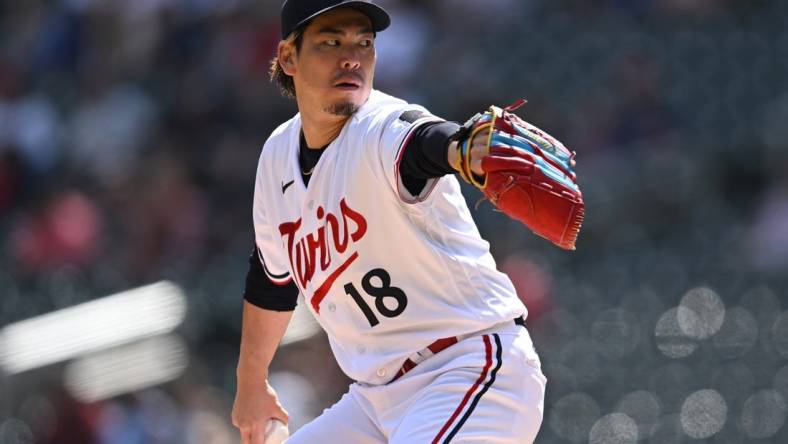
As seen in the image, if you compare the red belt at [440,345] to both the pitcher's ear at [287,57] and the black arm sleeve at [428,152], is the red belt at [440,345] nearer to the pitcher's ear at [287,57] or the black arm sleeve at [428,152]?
the black arm sleeve at [428,152]

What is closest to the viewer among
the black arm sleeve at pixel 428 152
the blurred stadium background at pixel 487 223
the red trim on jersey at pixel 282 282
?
the black arm sleeve at pixel 428 152

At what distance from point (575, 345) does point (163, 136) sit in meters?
3.46

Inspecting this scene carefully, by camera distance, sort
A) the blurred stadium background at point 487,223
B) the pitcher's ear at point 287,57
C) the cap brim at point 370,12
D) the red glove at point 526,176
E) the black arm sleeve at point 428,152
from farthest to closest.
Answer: the blurred stadium background at point 487,223 → the pitcher's ear at point 287,57 → the cap brim at point 370,12 → the black arm sleeve at point 428,152 → the red glove at point 526,176

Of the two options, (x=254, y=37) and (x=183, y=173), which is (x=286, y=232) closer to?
(x=183, y=173)

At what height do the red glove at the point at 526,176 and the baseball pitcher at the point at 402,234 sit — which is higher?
the red glove at the point at 526,176

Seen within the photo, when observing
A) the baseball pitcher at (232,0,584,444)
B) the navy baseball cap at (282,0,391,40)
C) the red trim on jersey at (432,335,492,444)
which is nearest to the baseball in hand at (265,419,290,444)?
the baseball pitcher at (232,0,584,444)

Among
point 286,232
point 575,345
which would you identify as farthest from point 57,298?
point 286,232

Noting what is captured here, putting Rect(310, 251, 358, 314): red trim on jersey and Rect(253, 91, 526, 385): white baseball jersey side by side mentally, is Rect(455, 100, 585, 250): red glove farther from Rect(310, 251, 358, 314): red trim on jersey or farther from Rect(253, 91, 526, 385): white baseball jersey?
Rect(310, 251, 358, 314): red trim on jersey

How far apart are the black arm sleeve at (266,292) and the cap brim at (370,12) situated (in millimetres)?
768

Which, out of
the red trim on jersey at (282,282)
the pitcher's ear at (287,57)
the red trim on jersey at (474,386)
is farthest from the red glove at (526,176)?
the red trim on jersey at (282,282)

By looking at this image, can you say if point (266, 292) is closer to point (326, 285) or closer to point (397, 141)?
point (326, 285)

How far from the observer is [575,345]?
689cm

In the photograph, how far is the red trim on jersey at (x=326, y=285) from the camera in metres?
3.22

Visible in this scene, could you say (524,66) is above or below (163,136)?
above
